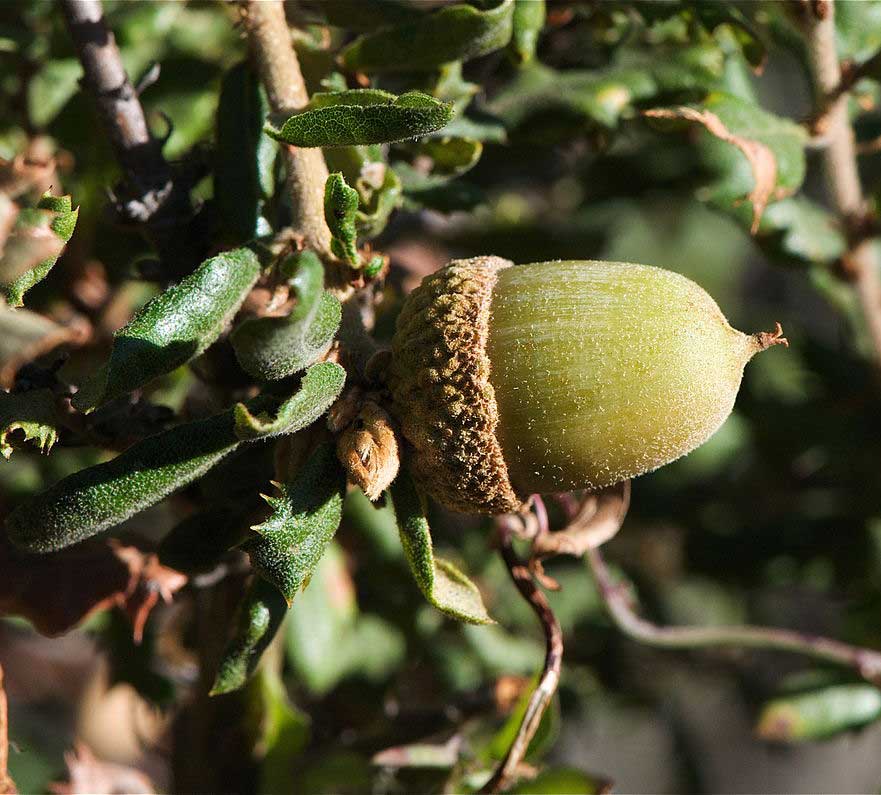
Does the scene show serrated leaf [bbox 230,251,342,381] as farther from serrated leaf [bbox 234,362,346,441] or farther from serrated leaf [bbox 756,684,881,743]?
serrated leaf [bbox 756,684,881,743]

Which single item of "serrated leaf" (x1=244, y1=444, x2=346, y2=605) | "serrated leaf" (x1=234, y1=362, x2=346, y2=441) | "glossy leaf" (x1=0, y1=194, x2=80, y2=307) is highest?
"glossy leaf" (x1=0, y1=194, x2=80, y2=307)

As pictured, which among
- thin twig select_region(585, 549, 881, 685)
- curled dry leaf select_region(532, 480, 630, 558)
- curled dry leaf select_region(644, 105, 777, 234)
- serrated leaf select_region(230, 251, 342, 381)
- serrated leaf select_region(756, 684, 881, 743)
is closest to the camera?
serrated leaf select_region(230, 251, 342, 381)

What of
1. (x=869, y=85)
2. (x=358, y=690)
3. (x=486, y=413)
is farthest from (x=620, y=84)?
(x=358, y=690)

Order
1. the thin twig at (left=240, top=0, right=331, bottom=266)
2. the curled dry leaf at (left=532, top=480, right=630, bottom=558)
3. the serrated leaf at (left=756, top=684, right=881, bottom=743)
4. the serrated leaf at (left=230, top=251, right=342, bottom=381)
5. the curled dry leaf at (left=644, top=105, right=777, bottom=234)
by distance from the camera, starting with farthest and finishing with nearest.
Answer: the serrated leaf at (left=756, top=684, right=881, bottom=743) → the curled dry leaf at (left=644, top=105, right=777, bottom=234) → the curled dry leaf at (left=532, top=480, right=630, bottom=558) → the thin twig at (left=240, top=0, right=331, bottom=266) → the serrated leaf at (left=230, top=251, right=342, bottom=381)

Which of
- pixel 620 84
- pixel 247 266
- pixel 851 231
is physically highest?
pixel 247 266

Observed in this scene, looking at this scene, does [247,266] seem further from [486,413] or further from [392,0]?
[392,0]

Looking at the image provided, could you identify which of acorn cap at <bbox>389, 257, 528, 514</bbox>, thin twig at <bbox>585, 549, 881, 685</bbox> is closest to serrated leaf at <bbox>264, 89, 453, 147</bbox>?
acorn cap at <bbox>389, 257, 528, 514</bbox>

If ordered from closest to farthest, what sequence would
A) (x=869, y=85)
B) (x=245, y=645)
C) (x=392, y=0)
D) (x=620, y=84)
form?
(x=245, y=645) → (x=392, y=0) → (x=620, y=84) → (x=869, y=85)
